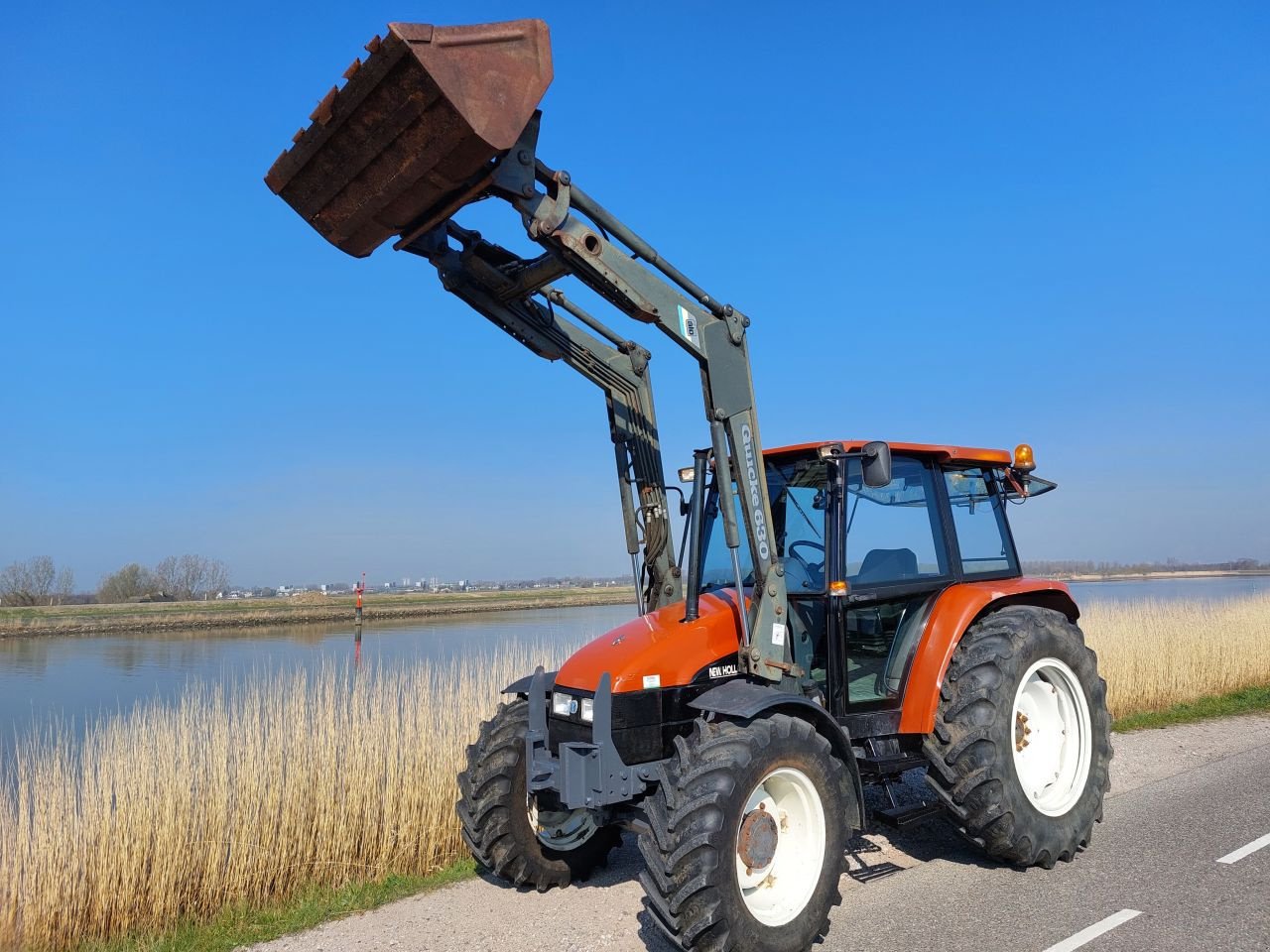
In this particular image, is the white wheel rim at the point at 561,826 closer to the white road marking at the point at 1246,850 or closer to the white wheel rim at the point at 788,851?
the white wheel rim at the point at 788,851

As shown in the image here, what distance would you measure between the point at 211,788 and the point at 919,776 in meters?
5.33

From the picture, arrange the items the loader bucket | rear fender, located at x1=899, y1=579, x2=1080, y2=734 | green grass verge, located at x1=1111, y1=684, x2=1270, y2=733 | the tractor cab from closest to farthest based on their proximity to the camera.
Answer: the loader bucket, rear fender, located at x1=899, y1=579, x2=1080, y2=734, the tractor cab, green grass verge, located at x1=1111, y1=684, x2=1270, y2=733

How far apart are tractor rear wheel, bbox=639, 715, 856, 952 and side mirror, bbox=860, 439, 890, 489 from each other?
1258 mm

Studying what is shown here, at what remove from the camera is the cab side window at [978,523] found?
18.5 feet

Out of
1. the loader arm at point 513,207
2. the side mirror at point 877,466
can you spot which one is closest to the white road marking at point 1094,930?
the loader arm at point 513,207

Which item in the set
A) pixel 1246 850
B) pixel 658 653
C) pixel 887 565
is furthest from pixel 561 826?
pixel 1246 850

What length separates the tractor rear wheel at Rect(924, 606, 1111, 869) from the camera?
4.66 m

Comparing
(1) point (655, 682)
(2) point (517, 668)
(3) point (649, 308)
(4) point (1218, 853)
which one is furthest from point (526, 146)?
(2) point (517, 668)

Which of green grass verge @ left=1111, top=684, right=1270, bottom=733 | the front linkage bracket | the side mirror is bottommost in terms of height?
green grass verge @ left=1111, top=684, right=1270, bottom=733

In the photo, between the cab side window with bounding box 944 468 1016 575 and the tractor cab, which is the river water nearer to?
the tractor cab

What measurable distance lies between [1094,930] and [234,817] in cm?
475

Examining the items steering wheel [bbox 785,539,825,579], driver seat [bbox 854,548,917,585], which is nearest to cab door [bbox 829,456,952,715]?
driver seat [bbox 854,548,917,585]

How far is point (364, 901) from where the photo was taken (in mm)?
5199

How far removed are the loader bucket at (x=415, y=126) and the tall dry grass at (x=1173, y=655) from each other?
10.1 m
